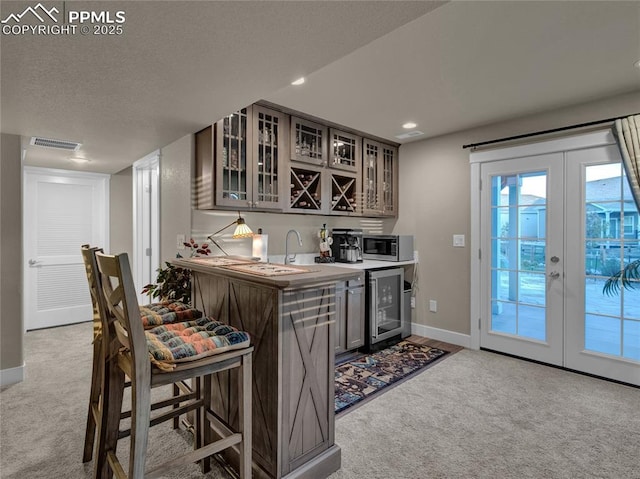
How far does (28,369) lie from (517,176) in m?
5.04

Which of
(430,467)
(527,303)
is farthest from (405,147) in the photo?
(430,467)

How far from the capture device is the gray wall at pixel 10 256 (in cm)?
293

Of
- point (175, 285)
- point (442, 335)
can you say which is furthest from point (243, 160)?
point (442, 335)

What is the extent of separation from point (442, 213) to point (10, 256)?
4.26 metres

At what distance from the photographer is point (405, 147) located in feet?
14.5

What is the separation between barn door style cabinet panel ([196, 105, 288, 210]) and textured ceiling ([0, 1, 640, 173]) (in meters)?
A: 0.21

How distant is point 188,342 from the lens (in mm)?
1439

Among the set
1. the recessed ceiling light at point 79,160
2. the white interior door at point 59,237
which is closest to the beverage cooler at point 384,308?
the recessed ceiling light at point 79,160

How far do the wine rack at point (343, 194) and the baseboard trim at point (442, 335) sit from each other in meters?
1.66

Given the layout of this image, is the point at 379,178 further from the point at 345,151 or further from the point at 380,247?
the point at 380,247

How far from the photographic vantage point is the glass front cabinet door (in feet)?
9.39

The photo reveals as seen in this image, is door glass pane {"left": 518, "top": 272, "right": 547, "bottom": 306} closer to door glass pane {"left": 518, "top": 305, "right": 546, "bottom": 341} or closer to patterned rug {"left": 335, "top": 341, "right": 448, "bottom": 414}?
door glass pane {"left": 518, "top": 305, "right": 546, "bottom": 341}

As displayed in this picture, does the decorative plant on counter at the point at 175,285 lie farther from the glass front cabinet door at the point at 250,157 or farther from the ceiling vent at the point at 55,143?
the ceiling vent at the point at 55,143

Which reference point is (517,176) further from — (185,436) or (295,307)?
(185,436)
